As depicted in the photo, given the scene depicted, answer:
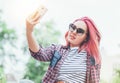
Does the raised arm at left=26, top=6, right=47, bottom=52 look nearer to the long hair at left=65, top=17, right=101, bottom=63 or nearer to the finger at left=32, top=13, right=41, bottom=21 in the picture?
the finger at left=32, top=13, right=41, bottom=21

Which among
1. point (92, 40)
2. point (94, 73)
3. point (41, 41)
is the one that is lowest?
point (41, 41)

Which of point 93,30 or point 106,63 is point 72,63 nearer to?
point 93,30

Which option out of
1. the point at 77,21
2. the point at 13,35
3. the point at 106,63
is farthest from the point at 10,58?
the point at 77,21

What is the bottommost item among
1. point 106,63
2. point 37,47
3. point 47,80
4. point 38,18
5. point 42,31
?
point 106,63

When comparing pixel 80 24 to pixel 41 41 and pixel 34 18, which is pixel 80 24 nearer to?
pixel 34 18

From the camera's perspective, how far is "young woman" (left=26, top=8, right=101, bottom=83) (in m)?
1.69

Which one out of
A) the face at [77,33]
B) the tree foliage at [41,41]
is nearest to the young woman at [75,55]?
the face at [77,33]

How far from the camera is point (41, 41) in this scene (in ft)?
47.3

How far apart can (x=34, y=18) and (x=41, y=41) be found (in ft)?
42.0

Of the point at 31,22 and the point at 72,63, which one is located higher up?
the point at 31,22

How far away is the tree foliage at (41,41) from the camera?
13766 millimetres

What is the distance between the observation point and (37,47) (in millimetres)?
1705

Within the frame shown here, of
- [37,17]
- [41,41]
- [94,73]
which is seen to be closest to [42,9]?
[37,17]

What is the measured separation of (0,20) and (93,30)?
14272mm
